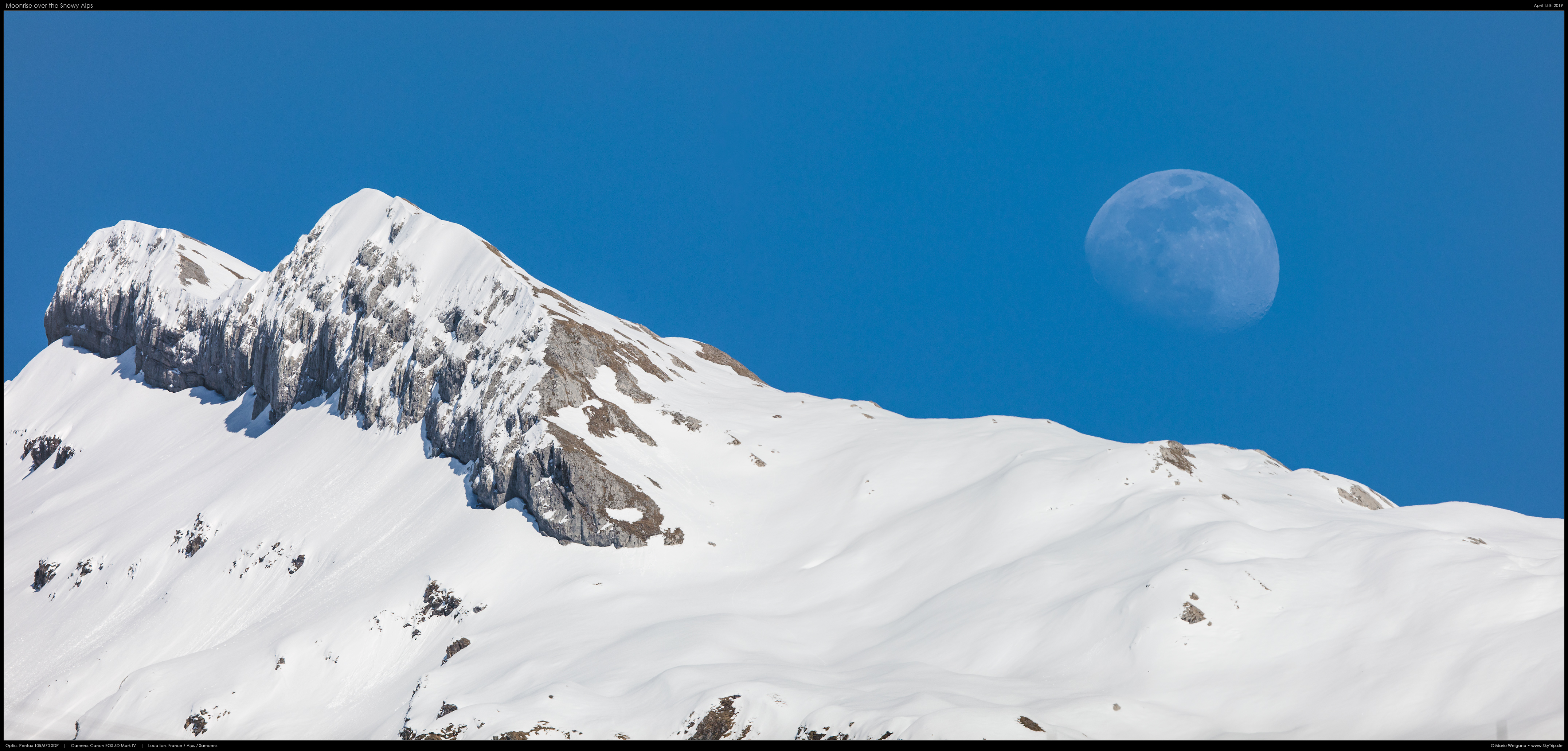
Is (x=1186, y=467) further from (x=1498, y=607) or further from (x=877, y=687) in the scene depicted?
(x=877, y=687)

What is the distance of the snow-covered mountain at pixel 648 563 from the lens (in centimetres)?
4303

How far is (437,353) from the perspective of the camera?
86.2 m

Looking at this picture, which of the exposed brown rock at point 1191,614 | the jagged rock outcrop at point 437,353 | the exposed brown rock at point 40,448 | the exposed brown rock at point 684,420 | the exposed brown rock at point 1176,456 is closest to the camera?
the exposed brown rock at point 1191,614

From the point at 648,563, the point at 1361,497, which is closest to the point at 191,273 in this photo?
the point at 648,563

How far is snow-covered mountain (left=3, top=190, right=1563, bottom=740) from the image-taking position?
4303 cm

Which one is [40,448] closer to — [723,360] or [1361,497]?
[723,360]

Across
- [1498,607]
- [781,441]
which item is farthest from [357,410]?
[1498,607]

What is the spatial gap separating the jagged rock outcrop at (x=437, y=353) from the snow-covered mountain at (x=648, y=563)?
35 centimetres

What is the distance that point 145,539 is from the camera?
8500 cm

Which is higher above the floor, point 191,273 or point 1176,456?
point 191,273

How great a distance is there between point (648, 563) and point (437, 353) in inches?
1260

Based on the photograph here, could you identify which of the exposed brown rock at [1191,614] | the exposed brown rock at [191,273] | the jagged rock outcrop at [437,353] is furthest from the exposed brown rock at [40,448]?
the exposed brown rock at [1191,614]

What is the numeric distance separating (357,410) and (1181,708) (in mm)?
73255

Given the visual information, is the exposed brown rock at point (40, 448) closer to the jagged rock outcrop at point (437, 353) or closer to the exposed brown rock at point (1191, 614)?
the jagged rock outcrop at point (437, 353)
